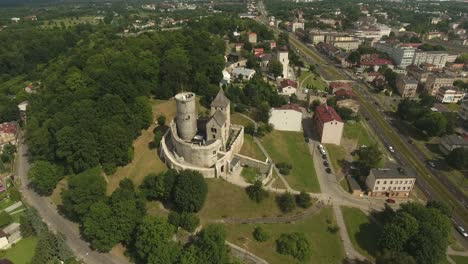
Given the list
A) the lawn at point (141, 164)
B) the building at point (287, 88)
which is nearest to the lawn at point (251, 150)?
the lawn at point (141, 164)

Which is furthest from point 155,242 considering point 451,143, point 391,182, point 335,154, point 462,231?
point 451,143

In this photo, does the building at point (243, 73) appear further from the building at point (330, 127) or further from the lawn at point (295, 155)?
the building at point (330, 127)

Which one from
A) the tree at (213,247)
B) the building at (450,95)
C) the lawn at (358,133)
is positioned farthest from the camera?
the building at (450,95)

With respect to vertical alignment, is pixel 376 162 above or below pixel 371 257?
above

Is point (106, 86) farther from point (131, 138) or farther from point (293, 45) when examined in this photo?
point (293, 45)

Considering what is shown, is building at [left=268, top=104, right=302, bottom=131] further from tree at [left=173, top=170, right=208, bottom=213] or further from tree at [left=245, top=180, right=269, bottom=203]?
tree at [left=173, top=170, right=208, bottom=213]

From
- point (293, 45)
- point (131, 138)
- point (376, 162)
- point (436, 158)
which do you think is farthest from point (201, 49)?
point (293, 45)

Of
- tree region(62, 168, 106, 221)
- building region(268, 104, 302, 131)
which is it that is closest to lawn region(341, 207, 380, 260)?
building region(268, 104, 302, 131)
